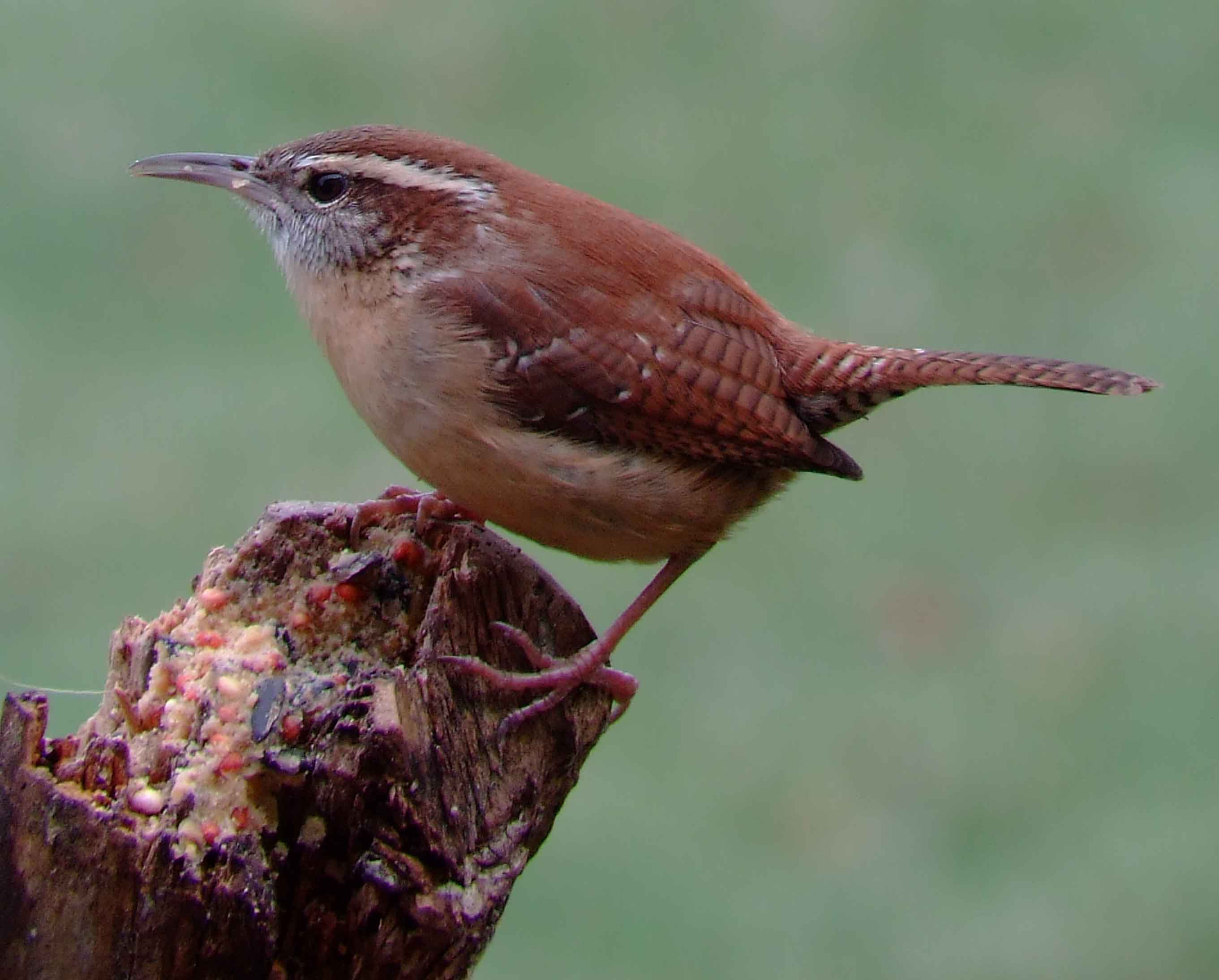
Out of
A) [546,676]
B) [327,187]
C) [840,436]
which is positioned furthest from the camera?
[840,436]

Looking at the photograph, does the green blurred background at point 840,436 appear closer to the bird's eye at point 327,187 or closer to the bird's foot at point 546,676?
the bird's foot at point 546,676

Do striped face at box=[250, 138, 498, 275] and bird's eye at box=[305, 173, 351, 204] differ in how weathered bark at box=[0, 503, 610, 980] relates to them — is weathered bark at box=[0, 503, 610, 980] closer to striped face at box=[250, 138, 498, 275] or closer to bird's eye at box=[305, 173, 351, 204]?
striped face at box=[250, 138, 498, 275]

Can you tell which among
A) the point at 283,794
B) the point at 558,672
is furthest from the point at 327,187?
the point at 283,794

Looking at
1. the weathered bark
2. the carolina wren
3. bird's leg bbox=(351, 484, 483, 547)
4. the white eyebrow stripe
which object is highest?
the white eyebrow stripe

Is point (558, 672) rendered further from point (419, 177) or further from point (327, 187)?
point (327, 187)

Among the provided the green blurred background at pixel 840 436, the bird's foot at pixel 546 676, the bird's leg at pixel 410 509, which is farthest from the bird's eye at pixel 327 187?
the green blurred background at pixel 840 436

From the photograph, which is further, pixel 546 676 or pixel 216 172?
pixel 216 172

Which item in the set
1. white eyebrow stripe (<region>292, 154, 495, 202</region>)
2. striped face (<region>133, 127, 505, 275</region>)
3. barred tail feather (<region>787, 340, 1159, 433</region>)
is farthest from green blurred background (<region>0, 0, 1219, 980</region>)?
white eyebrow stripe (<region>292, 154, 495, 202</region>)
